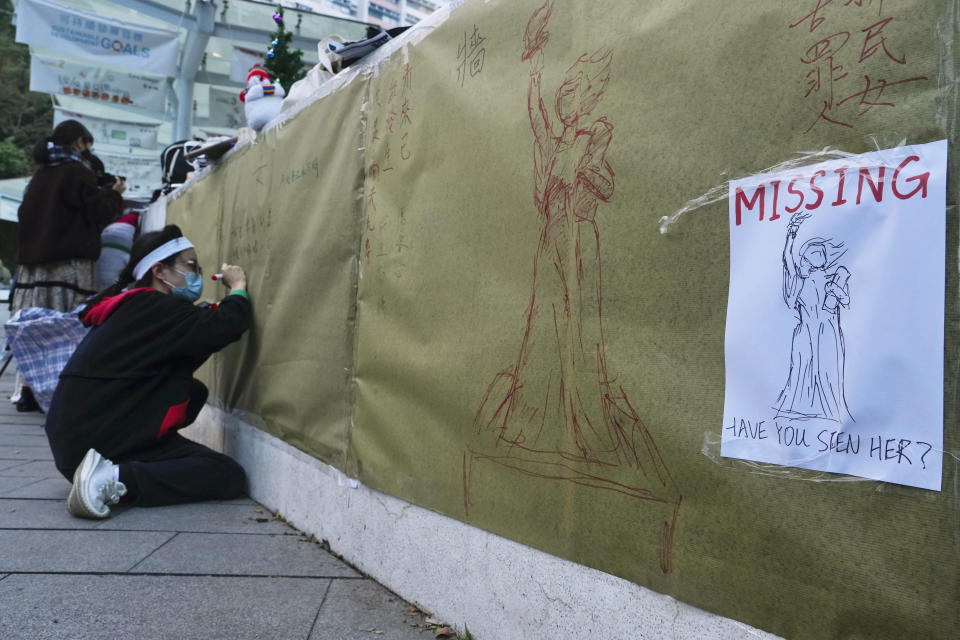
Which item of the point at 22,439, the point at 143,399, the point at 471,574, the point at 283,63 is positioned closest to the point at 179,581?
the point at 471,574

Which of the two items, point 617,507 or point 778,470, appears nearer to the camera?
point 778,470

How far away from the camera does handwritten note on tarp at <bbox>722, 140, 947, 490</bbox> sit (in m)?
1.22

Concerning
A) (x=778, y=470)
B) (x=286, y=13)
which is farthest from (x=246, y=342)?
(x=286, y=13)

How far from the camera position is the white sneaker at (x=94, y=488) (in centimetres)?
355

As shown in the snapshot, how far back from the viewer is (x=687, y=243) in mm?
1628

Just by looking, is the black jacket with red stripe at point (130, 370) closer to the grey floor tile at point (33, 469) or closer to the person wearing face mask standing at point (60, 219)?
the grey floor tile at point (33, 469)

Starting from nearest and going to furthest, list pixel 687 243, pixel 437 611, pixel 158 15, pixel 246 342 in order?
1. pixel 687 243
2. pixel 437 611
3. pixel 246 342
4. pixel 158 15

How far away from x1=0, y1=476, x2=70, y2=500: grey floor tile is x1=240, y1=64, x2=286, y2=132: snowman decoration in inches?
94.2

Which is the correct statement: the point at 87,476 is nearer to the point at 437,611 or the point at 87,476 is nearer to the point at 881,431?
the point at 437,611

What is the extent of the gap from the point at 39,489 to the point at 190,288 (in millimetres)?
1413

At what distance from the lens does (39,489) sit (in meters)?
4.24

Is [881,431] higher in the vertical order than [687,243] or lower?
lower

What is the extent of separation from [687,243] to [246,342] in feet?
10.7

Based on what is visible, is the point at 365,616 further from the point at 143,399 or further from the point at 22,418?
the point at 22,418
